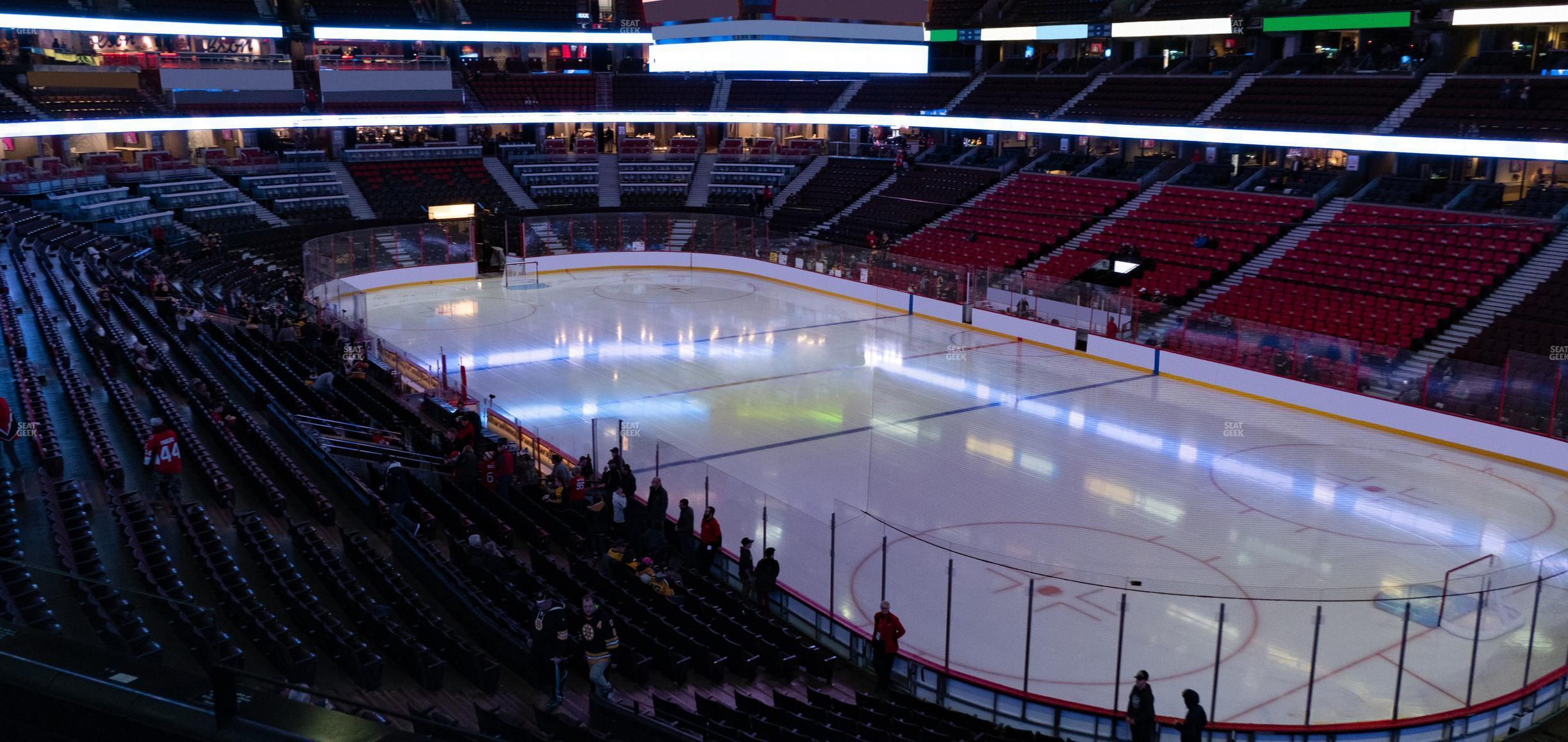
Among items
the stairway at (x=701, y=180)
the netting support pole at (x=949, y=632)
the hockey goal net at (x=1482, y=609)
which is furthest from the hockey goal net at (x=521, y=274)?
the hockey goal net at (x=1482, y=609)

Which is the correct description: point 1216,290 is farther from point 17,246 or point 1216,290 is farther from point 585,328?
point 17,246

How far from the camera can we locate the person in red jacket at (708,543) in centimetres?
1209

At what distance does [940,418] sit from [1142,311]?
280 inches

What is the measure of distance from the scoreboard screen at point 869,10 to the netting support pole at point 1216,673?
3654 centimetres

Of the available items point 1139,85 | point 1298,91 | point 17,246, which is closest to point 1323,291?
point 1298,91

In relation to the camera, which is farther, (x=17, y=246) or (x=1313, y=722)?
(x=17, y=246)

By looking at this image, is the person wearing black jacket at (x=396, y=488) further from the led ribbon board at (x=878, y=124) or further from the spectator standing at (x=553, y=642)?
the led ribbon board at (x=878, y=124)

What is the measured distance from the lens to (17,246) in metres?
23.4

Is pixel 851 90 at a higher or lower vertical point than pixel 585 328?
higher

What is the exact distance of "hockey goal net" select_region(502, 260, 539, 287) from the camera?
33562mm

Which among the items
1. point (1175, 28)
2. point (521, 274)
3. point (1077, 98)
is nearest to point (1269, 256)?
point (1175, 28)

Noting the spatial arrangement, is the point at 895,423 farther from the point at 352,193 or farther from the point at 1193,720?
the point at 352,193

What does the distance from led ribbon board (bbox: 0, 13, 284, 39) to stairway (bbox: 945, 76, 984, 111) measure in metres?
24.3

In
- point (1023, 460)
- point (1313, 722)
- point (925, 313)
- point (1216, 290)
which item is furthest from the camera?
point (925, 313)
